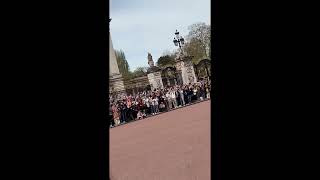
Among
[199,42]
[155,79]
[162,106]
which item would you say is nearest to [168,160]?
[162,106]

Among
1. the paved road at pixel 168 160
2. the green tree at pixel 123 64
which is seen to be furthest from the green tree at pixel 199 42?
the paved road at pixel 168 160

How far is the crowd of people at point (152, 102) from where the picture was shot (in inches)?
808

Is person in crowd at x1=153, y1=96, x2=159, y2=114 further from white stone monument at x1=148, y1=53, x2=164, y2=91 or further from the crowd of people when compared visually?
white stone monument at x1=148, y1=53, x2=164, y2=91

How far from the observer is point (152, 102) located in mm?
21281

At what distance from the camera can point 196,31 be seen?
54.1 meters

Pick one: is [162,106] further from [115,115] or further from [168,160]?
[168,160]

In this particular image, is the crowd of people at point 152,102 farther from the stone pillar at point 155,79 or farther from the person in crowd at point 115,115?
the stone pillar at point 155,79

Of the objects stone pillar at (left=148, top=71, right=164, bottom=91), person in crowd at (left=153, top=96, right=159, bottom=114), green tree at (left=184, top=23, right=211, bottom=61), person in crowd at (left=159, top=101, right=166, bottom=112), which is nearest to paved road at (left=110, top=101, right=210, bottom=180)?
person in crowd at (left=153, top=96, right=159, bottom=114)
